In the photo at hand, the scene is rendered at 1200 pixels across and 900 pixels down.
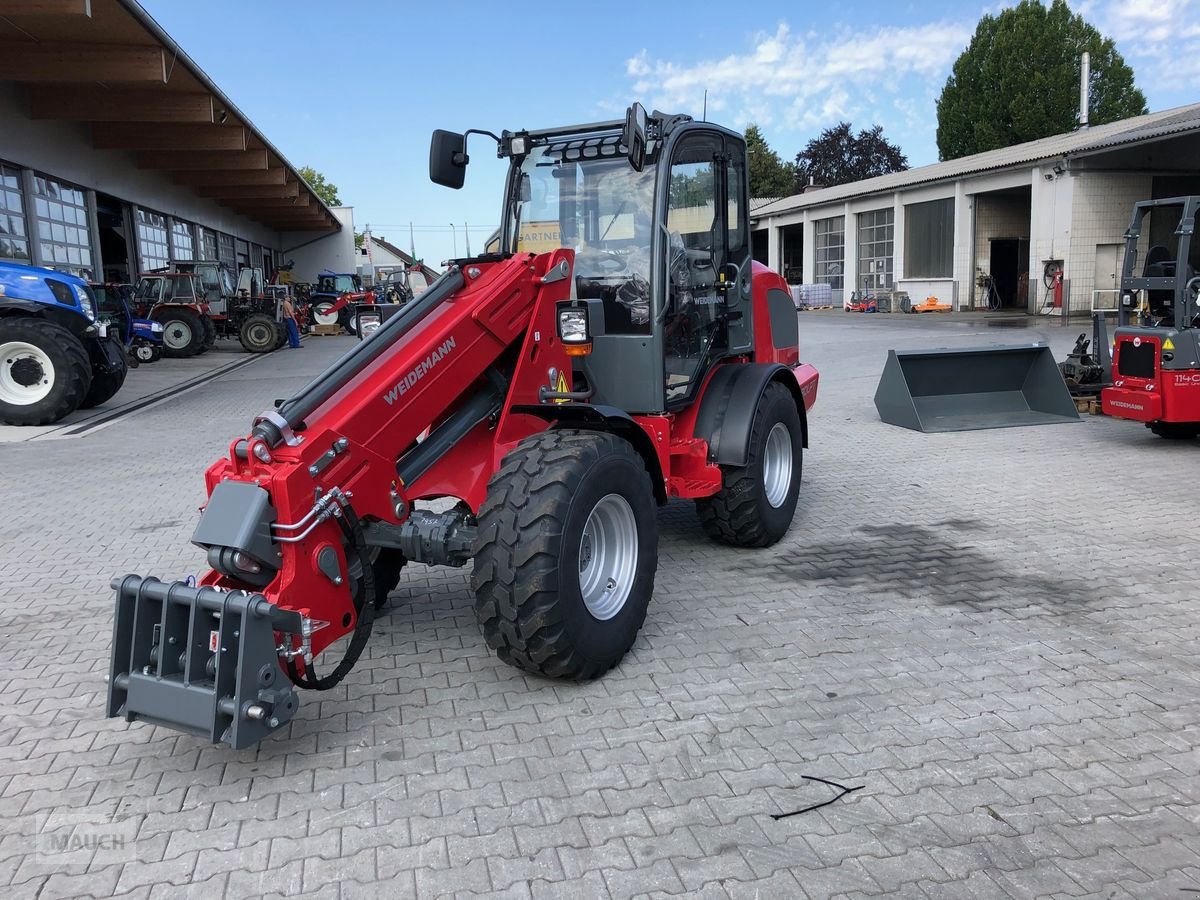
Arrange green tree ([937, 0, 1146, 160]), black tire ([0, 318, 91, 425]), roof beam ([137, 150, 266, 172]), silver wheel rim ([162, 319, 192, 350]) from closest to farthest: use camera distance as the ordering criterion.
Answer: black tire ([0, 318, 91, 425])
silver wheel rim ([162, 319, 192, 350])
roof beam ([137, 150, 266, 172])
green tree ([937, 0, 1146, 160])

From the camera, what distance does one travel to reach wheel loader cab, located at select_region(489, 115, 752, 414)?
207 inches

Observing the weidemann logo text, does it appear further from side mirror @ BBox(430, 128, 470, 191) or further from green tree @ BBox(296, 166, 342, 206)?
green tree @ BBox(296, 166, 342, 206)

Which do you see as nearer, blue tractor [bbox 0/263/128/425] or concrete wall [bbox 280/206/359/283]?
blue tractor [bbox 0/263/128/425]

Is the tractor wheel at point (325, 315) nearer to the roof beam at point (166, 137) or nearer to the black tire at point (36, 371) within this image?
the roof beam at point (166, 137)

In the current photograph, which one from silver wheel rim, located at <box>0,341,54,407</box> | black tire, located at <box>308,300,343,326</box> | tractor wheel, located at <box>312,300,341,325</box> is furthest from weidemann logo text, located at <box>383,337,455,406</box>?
tractor wheel, located at <box>312,300,341,325</box>

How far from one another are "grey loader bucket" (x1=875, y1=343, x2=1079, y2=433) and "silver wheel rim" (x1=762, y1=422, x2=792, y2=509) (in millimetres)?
4751

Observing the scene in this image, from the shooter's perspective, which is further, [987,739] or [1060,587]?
[1060,587]

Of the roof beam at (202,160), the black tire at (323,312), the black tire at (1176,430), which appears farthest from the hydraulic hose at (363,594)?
the black tire at (323,312)

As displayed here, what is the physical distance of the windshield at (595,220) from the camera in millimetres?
5324

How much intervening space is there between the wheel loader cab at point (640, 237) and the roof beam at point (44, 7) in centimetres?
1153

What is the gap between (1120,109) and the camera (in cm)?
4856

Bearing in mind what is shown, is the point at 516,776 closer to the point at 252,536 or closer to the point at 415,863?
the point at 415,863

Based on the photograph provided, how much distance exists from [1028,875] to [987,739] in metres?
0.85

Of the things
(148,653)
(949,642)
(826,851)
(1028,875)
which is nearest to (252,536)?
(148,653)
